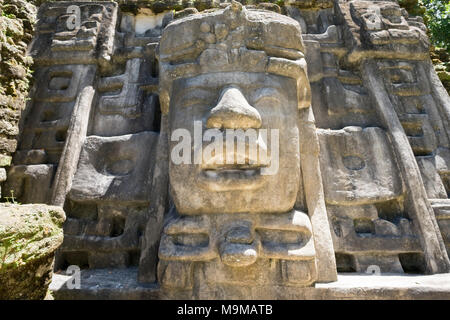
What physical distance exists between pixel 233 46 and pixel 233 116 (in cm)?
86

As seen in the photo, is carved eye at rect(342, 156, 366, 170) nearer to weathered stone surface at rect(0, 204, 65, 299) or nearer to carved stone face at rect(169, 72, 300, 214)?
carved stone face at rect(169, 72, 300, 214)

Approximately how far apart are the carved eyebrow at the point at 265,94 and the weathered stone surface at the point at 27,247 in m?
1.81

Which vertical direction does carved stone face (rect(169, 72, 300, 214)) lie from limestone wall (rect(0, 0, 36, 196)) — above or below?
below

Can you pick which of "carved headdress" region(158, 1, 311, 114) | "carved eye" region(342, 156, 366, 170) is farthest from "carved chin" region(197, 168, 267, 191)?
"carved eye" region(342, 156, 366, 170)

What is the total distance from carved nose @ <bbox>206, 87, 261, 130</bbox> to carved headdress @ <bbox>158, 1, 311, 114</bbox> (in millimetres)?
494

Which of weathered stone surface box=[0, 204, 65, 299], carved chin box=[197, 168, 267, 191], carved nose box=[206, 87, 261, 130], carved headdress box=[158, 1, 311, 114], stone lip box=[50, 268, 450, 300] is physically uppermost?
carved headdress box=[158, 1, 311, 114]

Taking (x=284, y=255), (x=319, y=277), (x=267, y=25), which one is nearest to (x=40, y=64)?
(x=267, y=25)

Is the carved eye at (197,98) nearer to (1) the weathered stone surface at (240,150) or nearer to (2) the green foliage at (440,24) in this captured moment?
(1) the weathered stone surface at (240,150)

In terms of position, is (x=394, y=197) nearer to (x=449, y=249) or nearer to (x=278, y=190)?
(x=449, y=249)

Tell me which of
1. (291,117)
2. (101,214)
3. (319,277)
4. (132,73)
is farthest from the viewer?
(132,73)

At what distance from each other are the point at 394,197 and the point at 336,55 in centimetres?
231

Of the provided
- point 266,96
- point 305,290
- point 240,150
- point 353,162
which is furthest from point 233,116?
point 353,162

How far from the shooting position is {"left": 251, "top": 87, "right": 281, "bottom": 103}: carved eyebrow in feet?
8.58

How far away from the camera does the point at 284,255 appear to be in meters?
2.27
